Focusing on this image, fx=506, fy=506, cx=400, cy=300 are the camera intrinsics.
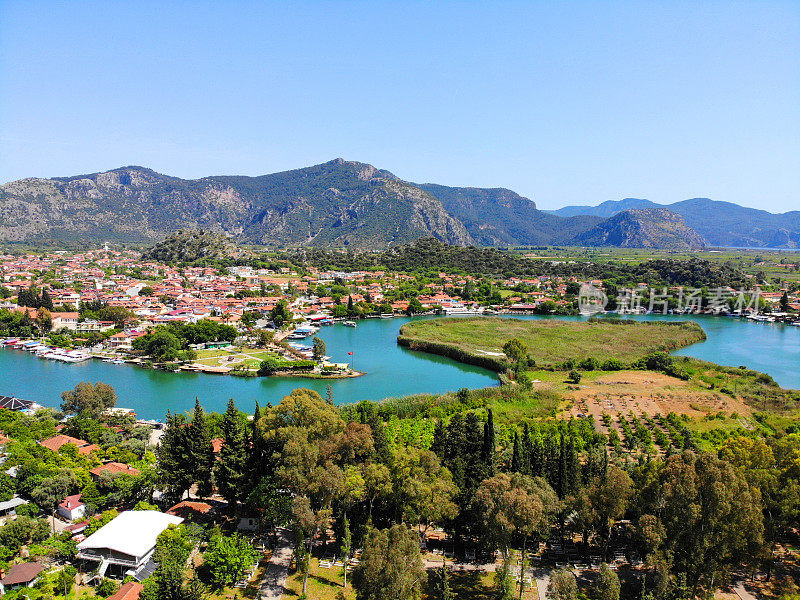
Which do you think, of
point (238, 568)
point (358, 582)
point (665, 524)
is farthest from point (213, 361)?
point (665, 524)

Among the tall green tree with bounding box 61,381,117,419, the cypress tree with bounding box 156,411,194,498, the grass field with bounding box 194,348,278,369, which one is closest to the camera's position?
the cypress tree with bounding box 156,411,194,498

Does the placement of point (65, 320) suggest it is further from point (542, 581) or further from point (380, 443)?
point (542, 581)

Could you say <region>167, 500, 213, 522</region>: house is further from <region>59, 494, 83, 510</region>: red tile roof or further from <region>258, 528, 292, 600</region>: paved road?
<region>59, 494, 83, 510</region>: red tile roof

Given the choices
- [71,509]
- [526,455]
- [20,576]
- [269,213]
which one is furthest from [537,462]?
[269,213]

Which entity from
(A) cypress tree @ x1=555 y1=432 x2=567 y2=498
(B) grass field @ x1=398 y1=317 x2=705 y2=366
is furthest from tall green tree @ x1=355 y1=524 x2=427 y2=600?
(B) grass field @ x1=398 y1=317 x2=705 y2=366

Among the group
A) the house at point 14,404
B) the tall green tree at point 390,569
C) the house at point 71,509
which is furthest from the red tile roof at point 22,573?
the house at point 14,404
